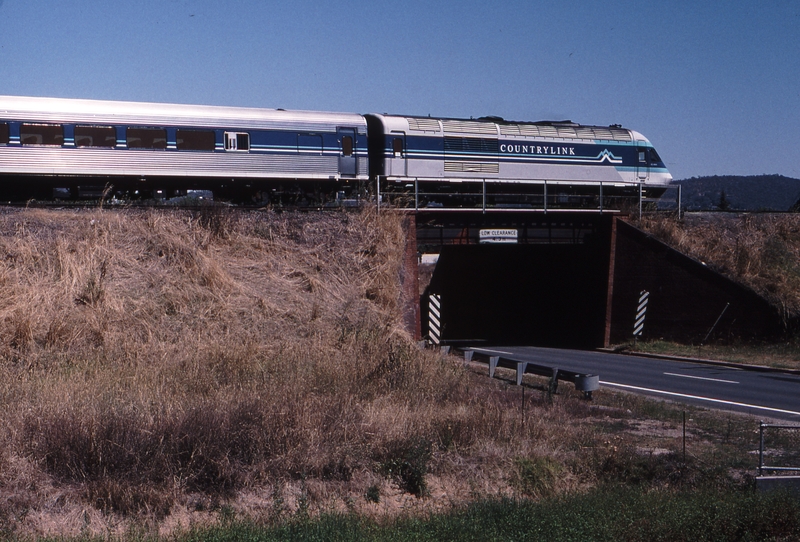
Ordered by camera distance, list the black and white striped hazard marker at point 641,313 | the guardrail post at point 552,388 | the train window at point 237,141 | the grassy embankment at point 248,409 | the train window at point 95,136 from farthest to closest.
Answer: the black and white striped hazard marker at point 641,313 → the train window at point 237,141 → the train window at point 95,136 → the guardrail post at point 552,388 → the grassy embankment at point 248,409

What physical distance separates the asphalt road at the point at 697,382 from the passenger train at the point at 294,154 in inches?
268

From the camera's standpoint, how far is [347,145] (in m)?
26.6

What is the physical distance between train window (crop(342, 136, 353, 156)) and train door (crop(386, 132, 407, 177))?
5.83 feet

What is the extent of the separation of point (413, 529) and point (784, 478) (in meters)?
5.48

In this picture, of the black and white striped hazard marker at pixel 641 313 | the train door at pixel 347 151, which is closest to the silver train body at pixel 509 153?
the train door at pixel 347 151

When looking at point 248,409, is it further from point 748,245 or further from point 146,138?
point 748,245

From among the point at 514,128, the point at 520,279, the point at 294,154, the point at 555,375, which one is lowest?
the point at 555,375

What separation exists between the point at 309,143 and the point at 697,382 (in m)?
14.3

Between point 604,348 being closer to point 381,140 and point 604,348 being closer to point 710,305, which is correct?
point 710,305

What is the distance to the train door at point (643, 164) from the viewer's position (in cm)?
3353

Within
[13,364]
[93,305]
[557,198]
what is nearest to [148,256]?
[93,305]

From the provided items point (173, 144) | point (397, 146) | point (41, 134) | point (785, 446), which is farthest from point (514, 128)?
point (785, 446)

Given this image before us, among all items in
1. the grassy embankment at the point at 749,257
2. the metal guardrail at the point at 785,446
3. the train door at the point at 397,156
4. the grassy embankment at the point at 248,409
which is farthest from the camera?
the train door at the point at 397,156

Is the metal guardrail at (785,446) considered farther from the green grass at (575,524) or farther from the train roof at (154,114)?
the train roof at (154,114)
